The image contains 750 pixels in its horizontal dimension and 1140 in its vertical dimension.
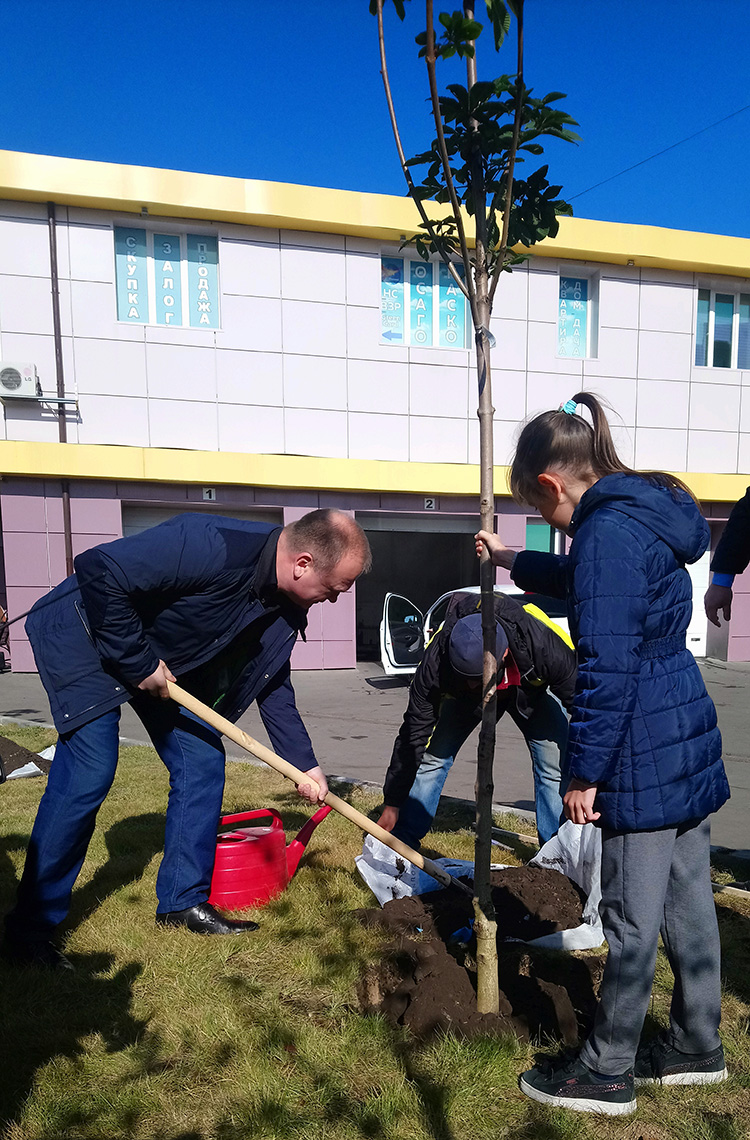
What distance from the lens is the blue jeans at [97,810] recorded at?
267 centimetres

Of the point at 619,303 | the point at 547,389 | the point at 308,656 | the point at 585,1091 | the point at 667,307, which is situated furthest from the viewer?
the point at 667,307

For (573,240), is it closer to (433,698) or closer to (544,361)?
(544,361)

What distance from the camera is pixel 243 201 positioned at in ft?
34.6

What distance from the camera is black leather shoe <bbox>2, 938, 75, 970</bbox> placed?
2666 millimetres

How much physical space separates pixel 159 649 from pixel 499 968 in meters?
1.70

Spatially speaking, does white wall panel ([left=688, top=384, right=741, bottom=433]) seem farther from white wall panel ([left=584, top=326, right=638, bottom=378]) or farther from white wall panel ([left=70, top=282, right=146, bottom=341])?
white wall panel ([left=70, top=282, right=146, bottom=341])

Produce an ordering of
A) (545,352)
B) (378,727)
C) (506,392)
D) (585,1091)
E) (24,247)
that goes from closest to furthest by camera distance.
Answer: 1. (585,1091)
2. (378,727)
3. (24,247)
4. (506,392)
5. (545,352)

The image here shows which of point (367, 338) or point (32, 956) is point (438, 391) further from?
point (32, 956)

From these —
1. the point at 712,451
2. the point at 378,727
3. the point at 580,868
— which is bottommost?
the point at 378,727

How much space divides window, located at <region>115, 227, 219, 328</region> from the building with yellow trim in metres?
0.03

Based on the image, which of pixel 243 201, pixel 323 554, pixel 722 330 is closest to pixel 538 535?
pixel 722 330

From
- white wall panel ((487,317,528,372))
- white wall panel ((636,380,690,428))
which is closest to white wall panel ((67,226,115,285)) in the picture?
white wall panel ((487,317,528,372))

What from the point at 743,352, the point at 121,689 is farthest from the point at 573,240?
the point at 121,689

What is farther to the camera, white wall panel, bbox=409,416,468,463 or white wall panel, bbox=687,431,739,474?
white wall panel, bbox=687,431,739,474
